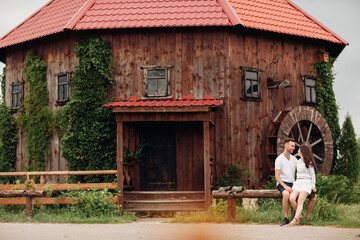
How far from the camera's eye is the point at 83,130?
16688 millimetres

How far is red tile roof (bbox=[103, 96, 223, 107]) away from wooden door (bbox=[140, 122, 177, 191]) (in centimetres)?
102

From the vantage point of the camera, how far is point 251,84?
1731 cm

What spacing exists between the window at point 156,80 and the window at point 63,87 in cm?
277

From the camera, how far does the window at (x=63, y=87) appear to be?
57.5 feet

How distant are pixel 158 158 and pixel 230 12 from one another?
A: 5376 millimetres

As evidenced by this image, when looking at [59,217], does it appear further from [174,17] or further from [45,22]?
[45,22]

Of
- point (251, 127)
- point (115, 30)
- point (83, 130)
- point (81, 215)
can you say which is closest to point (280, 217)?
point (81, 215)

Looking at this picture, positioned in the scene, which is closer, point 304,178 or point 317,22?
point 304,178

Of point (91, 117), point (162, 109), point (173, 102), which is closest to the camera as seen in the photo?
point (162, 109)

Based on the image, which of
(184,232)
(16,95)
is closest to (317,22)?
(16,95)

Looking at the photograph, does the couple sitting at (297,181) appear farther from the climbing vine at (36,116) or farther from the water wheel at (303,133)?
the climbing vine at (36,116)

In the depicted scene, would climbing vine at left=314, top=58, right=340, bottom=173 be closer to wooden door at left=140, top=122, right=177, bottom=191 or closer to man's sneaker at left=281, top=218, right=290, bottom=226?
wooden door at left=140, top=122, right=177, bottom=191

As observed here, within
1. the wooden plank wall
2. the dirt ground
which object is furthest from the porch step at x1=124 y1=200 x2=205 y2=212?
the dirt ground

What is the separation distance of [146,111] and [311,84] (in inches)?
283
